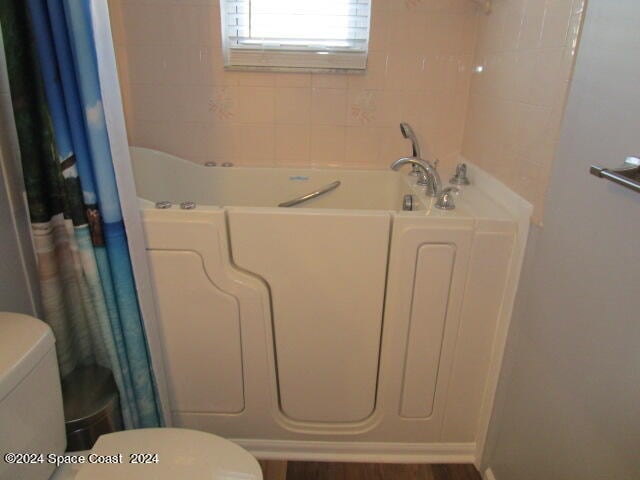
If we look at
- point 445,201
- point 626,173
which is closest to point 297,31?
point 445,201

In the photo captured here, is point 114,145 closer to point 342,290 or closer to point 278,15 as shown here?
point 342,290

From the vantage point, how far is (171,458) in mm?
1000

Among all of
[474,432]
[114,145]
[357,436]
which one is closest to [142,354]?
[114,145]

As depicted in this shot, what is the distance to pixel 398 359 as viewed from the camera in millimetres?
1430

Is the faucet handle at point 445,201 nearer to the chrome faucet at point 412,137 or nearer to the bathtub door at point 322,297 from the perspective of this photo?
the bathtub door at point 322,297

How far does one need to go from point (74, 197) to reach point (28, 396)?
494 millimetres

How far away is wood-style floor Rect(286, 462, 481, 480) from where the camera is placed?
1.48 meters

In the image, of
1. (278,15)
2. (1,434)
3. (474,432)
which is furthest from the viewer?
(278,15)

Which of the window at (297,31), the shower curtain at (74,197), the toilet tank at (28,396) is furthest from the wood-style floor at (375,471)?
the window at (297,31)

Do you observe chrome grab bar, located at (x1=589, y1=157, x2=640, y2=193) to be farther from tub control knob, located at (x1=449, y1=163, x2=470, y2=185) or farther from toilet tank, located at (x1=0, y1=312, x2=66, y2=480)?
toilet tank, located at (x1=0, y1=312, x2=66, y2=480)

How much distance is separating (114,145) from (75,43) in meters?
0.24

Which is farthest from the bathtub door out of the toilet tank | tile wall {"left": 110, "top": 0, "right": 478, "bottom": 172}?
tile wall {"left": 110, "top": 0, "right": 478, "bottom": 172}

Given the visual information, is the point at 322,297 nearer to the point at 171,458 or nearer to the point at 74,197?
the point at 171,458

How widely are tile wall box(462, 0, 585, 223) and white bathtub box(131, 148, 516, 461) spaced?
0.16m
